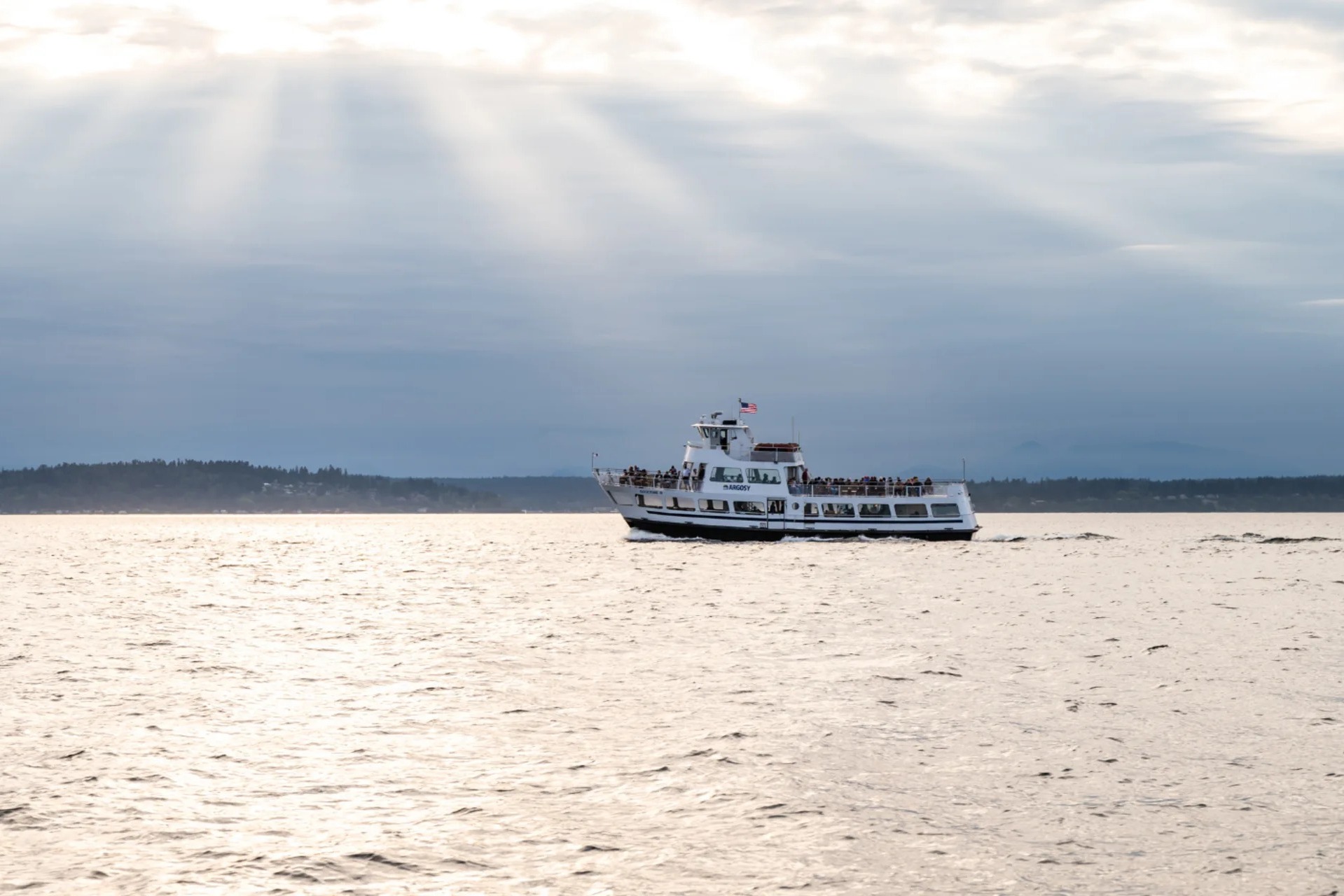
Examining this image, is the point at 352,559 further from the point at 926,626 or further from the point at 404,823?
the point at 404,823

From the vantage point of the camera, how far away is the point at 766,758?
20844 millimetres

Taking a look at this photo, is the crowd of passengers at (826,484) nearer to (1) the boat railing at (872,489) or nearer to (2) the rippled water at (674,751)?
(1) the boat railing at (872,489)

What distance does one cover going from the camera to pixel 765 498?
4235 inches

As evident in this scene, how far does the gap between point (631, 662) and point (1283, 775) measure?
62.0ft

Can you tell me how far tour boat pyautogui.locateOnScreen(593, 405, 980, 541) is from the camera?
107 metres

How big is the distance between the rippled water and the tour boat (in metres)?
52.8

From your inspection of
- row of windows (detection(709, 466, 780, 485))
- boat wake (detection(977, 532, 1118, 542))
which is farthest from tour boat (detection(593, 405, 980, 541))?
boat wake (detection(977, 532, 1118, 542))

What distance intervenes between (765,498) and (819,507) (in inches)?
204

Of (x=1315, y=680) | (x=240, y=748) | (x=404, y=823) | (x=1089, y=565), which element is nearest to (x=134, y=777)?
(x=240, y=748)

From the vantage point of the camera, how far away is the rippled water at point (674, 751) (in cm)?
1438

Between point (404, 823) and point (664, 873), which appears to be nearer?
point (664, 873)

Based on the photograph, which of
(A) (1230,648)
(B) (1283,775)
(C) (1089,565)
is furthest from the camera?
(C) (1089,565)

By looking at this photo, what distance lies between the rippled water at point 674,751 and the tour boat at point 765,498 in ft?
173

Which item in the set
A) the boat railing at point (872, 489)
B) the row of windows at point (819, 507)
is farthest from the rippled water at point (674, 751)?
the boat railing at point (872, 489)
